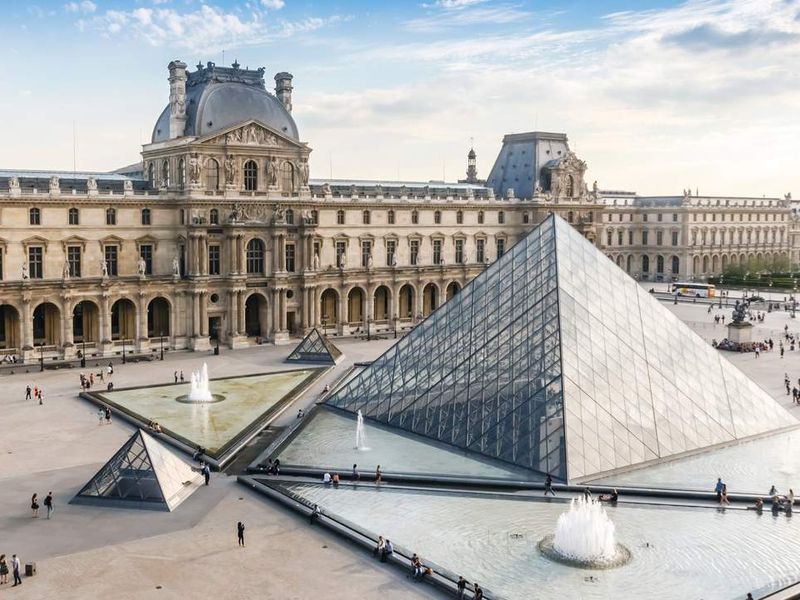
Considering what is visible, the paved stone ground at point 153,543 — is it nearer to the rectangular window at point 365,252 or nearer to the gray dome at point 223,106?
the gray dome at point 223,106

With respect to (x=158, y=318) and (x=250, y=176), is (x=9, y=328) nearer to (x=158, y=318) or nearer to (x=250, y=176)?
(x=158, y=318)

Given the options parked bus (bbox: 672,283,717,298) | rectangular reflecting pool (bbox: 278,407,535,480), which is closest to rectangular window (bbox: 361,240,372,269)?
rectangular reflecting pool (bbox: 278,407,535,480)

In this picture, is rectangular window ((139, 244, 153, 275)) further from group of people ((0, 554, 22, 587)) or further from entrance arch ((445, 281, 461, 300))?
group of people ((0, 554, 22, 587))

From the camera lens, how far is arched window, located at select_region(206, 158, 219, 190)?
193 ft

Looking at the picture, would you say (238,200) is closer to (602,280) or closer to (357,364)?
(357,364)

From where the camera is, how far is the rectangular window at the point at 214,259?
59.2 meters

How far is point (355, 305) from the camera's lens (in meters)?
68.9

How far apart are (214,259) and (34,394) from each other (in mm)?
17668

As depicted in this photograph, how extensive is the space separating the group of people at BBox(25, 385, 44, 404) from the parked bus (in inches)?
2601

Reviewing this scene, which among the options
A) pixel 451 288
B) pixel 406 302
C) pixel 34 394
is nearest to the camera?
pixel 34 394

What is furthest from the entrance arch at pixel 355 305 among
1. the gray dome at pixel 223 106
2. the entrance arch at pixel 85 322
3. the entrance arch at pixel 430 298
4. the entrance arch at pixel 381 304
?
the entrance arch at pixel 85 322

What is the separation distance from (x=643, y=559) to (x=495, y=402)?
10028 millimetres

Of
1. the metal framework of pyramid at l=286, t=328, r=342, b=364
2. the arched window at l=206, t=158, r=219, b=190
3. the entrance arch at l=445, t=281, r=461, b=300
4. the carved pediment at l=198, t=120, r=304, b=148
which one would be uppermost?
the carved pediment at l=198, t=120, r=304, b=148

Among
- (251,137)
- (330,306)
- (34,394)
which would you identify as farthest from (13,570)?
(330,306)
